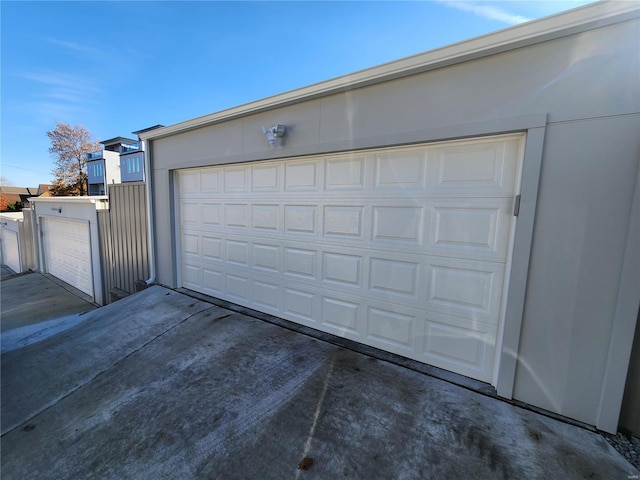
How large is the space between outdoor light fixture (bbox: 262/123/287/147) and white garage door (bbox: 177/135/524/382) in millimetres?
279

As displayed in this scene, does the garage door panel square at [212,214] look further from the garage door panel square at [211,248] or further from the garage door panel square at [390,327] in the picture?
the garage door panel square at [390,327]

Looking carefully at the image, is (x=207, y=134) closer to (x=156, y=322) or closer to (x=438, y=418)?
(x=156, y=322)

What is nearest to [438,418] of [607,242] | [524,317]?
[524,317]

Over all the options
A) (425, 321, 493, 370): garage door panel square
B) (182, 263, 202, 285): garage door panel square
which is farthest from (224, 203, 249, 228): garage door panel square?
(425, 321, 493, 370): garage door panel square

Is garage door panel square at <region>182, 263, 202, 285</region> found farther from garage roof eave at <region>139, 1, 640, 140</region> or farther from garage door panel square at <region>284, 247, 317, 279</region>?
garage roof eave at <region>139, 1, 640, 140</region>

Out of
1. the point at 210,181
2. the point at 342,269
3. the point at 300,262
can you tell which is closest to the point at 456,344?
the point at 342,269

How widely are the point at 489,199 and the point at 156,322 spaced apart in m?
4.44

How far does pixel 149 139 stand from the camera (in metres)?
4.95

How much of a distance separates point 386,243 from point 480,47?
1.83 m

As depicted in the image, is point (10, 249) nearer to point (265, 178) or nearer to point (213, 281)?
point (213, 281)

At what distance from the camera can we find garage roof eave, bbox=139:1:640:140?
68.6 inches

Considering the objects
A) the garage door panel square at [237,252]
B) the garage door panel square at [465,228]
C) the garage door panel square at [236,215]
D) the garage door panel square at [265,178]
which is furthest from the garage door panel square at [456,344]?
the garage door panel square at [236,215]

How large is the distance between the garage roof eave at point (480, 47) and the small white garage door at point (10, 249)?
15733mm

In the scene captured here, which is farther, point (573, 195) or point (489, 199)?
point (489, 199)
